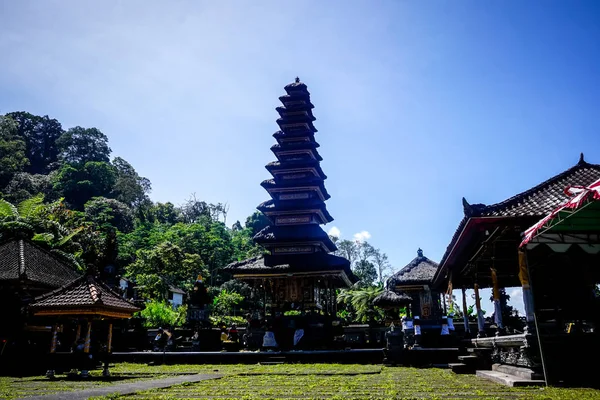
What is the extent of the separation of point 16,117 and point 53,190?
2802 cm

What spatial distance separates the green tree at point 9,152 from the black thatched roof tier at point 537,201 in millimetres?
71433

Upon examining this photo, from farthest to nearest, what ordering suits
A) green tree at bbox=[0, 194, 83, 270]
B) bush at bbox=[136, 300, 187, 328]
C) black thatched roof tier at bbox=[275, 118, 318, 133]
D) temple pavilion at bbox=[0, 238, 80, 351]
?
bush at bbox=[136, 300, 187, 328]
black thatched roof tier at bbox=[275, 118, 318, 133]
green tree at bbox=[0, 194, 83, 270]
temple pavilion at bbox=[0, 238, 80, 351]

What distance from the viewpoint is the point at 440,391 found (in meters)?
7.31

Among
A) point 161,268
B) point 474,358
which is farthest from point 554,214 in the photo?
point 161,268

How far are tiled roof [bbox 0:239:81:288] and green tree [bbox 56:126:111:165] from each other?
212ft

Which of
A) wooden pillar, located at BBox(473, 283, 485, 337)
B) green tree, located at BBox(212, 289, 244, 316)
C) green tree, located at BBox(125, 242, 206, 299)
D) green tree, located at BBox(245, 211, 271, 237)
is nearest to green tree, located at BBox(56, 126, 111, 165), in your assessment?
green tree, located at BBox(245, 211, 271, 237)

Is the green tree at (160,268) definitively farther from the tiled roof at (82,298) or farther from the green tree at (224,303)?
the tiled roof at (82,298)

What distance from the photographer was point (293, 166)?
98.2 feet

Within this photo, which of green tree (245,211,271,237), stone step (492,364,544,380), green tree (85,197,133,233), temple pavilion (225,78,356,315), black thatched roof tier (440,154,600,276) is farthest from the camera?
green tree (245,211,271,237)

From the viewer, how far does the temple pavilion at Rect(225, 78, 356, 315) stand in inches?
1014

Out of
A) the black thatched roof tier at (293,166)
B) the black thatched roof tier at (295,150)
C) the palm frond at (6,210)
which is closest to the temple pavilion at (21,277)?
the palm frond at (6,210)

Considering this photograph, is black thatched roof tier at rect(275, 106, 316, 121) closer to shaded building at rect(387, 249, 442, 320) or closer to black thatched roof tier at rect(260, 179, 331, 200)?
black thatched roof tier at rect(260, 179, 331, 200)

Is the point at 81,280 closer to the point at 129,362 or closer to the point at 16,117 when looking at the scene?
the point at 129,362

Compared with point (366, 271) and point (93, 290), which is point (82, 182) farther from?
point (93, 290)
